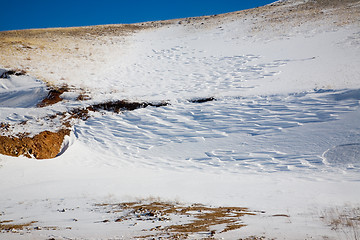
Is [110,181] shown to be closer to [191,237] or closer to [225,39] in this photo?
[191,237]

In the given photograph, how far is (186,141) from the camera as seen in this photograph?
980 centimetres

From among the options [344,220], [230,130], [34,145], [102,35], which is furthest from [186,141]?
[102,35]

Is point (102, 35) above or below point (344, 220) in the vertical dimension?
above

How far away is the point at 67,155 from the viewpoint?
30.7ft

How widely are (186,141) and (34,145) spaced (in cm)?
552

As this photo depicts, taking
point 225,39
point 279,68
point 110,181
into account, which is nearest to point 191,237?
point 110,181

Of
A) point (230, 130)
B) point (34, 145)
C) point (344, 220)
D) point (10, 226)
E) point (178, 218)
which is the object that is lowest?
point (10, 226)

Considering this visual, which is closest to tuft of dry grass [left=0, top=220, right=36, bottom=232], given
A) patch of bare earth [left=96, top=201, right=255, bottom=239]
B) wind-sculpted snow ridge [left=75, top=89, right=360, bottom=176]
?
patch of bare earth [left=96, top=201, right=255, bottom=239]

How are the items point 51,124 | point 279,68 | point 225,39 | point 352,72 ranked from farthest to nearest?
1. point 225,39
2. point 279,68
3. point 352,72
4. point 51,124

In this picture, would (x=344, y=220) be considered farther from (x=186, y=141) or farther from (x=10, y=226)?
(x=186, y=141)

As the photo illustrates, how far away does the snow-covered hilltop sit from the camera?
4648 mm

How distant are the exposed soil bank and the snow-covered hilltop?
0.16ft

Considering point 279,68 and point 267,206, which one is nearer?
point 267,206

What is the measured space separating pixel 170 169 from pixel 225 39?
60.9 ft
